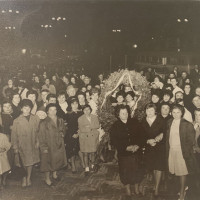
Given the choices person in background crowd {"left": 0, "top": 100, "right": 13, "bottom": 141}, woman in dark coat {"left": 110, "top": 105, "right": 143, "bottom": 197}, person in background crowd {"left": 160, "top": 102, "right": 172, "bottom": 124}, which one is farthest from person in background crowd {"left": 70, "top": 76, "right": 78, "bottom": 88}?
person in background crowd {"left": 160, "top": 102, "right": 172, "bottom": 124}

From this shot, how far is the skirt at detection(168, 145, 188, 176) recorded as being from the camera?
370 centimetres

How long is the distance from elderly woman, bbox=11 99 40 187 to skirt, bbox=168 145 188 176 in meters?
1.67

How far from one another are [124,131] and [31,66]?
1.55 metres

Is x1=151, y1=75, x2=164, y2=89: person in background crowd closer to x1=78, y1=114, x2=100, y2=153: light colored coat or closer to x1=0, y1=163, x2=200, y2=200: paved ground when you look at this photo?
x1=78, y1=114, x2=100, y2=153: light colored coat

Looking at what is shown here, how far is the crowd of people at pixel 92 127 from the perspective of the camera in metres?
3.70

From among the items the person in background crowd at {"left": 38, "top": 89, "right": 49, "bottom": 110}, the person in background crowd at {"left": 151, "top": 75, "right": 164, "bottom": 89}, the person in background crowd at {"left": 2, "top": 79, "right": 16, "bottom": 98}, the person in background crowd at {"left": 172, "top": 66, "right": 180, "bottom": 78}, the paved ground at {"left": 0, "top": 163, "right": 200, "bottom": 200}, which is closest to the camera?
the paved ground at {"left": 0, "top": 163, "right": 200, "bottom": 200}

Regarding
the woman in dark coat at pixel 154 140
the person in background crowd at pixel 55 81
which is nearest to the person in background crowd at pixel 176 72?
the woman in dark coat at pixel 154 140

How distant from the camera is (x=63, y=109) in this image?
4.27 metres

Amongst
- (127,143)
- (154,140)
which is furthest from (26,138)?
(154,140)

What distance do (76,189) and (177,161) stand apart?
4.23 ft

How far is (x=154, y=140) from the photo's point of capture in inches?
147

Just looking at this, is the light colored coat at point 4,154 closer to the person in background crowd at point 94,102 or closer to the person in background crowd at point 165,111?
the person in background crowd at point 94,102

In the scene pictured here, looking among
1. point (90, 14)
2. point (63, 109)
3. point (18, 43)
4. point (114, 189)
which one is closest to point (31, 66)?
point (18, 43)

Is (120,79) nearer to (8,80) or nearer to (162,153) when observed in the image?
(162,153)
